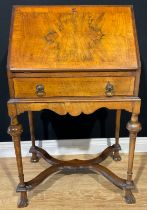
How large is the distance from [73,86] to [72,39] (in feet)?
0.86

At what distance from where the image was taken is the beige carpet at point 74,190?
1935mm

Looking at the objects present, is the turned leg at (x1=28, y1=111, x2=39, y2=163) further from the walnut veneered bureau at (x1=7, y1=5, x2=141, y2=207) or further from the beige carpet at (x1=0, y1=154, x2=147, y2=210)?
the walnut veneered bureau at (x1=7, y1=5, x2=141, y2=207)

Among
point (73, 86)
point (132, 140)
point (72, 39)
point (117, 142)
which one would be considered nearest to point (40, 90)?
point (73, 86)

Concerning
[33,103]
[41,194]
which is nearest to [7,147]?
[41,194]

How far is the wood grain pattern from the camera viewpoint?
60.7 inches

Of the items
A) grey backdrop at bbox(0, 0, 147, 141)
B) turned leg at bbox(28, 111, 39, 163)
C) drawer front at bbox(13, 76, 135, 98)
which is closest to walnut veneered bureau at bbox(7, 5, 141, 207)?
drawer front at bbox(13, 76, 135, 98)

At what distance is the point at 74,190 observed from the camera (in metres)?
2.06

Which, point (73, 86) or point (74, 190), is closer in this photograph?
point (73, 86)

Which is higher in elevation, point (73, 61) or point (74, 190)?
point (73, 61)

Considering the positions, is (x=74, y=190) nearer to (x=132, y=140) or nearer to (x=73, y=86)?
(x=132, y=140)

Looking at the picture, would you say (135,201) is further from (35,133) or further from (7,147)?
(7,147)

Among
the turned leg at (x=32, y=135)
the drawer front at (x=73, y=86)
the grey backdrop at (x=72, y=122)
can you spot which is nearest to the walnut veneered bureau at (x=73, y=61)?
the drawer front at (x=73, y=86)

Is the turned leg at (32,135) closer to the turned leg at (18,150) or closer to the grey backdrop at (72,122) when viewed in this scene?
the grey backdrop at (72,122)

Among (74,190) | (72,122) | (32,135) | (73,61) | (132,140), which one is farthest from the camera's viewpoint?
(72,122)
